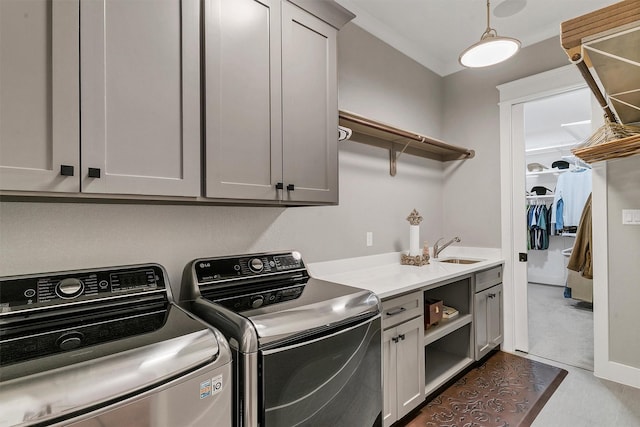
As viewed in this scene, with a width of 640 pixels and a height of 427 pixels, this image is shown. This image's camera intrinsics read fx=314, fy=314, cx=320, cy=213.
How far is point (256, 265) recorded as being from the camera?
1632mm

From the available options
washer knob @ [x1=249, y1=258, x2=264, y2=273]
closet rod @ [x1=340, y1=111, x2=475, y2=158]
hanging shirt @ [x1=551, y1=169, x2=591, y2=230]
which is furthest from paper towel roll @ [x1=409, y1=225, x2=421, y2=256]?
hanging shirt @ [x1=551, y1=169, x2=591, y2=230]

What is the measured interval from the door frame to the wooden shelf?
0.77 m

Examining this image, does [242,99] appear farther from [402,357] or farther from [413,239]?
[413,239]

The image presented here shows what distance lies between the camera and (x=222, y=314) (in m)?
1.16

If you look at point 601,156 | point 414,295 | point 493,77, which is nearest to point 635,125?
point 601,156

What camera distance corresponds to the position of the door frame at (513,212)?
2.93 metres

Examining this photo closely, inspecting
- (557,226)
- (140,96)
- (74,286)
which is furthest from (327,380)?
(557,226)

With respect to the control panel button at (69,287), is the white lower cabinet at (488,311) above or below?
below

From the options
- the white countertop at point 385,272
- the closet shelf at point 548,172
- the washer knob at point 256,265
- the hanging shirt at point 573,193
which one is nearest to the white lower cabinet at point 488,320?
the white countertop at point 385,272

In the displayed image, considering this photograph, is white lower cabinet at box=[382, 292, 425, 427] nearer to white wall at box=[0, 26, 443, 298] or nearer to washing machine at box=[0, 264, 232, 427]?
white wall at box=[0, 26, 443, 298]

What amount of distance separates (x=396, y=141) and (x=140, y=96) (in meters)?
2.13

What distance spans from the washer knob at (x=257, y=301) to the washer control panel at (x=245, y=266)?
0.21 m

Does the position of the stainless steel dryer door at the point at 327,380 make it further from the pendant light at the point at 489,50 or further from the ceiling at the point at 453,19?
the ceiling at the point at 453,19

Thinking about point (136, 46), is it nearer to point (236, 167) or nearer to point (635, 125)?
point (236, 167)
